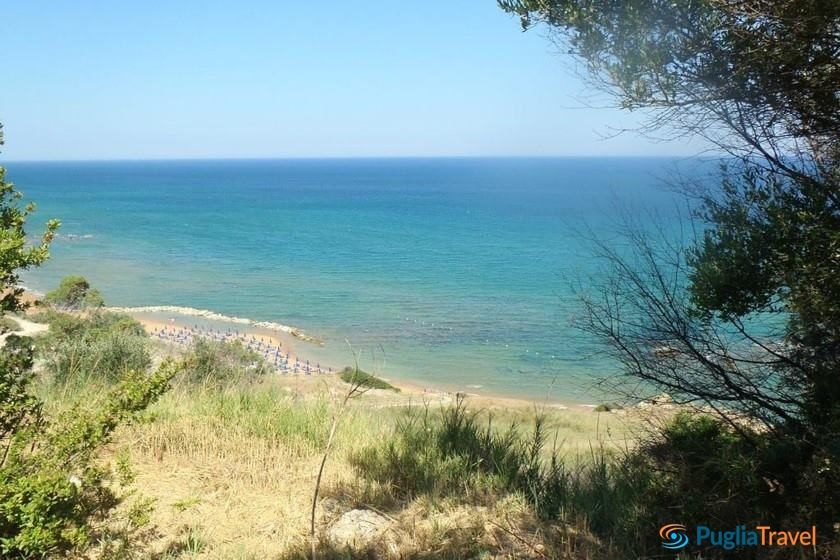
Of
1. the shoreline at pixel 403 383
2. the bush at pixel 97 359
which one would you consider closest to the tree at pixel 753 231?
the shoreline at pixel 403 383

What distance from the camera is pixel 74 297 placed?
1019 inches

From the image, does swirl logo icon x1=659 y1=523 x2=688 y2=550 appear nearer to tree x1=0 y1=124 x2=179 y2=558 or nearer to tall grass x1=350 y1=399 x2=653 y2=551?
tall grass x1=350 y1=399 x2=653 y2=551

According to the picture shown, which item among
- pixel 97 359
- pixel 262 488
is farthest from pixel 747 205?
pixel 97 359

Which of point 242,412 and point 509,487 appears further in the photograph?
point 242,412

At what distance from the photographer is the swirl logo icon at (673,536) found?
3.48m

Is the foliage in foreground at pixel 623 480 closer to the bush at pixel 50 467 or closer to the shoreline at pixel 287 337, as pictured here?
the bush at pixel 50 467

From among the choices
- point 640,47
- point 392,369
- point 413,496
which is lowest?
point 392,369

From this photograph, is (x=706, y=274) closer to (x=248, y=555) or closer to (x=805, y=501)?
(x=805, y=501)

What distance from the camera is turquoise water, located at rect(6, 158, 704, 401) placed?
19.6 metres

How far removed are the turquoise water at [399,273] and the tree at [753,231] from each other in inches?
32.3

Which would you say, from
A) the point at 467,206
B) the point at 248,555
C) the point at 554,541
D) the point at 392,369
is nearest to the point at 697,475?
the point at 554,541

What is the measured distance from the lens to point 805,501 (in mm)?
3385

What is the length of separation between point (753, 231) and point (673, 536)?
2076mm

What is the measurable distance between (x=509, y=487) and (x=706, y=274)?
2.06 metres
